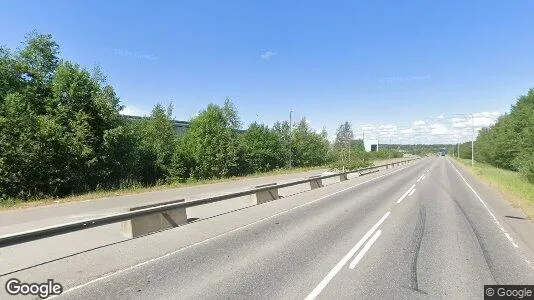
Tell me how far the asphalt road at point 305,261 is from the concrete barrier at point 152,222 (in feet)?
1.23

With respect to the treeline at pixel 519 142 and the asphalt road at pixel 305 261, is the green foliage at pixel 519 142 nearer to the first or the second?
the treeline at pixel 519 142

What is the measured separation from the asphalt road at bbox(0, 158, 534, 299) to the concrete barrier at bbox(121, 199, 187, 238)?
375mm

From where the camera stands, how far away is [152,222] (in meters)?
10.7

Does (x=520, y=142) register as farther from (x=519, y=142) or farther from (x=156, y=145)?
(x=156, y=145)

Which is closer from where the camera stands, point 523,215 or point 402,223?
point 402,223

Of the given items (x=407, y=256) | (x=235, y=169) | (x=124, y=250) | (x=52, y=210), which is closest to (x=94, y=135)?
(x=52, y=210)

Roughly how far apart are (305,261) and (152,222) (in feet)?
16.3

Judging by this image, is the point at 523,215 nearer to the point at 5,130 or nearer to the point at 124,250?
the point at 124,250

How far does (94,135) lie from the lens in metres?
25.8

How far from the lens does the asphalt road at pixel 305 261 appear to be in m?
5.87

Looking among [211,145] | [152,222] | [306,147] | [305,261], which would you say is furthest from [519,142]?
[305,261]

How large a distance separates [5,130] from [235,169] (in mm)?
32496

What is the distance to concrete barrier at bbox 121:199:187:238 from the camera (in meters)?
9.93

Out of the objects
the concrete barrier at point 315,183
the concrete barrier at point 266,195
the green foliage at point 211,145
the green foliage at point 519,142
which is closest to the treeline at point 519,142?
the green foliage at point 519,142
